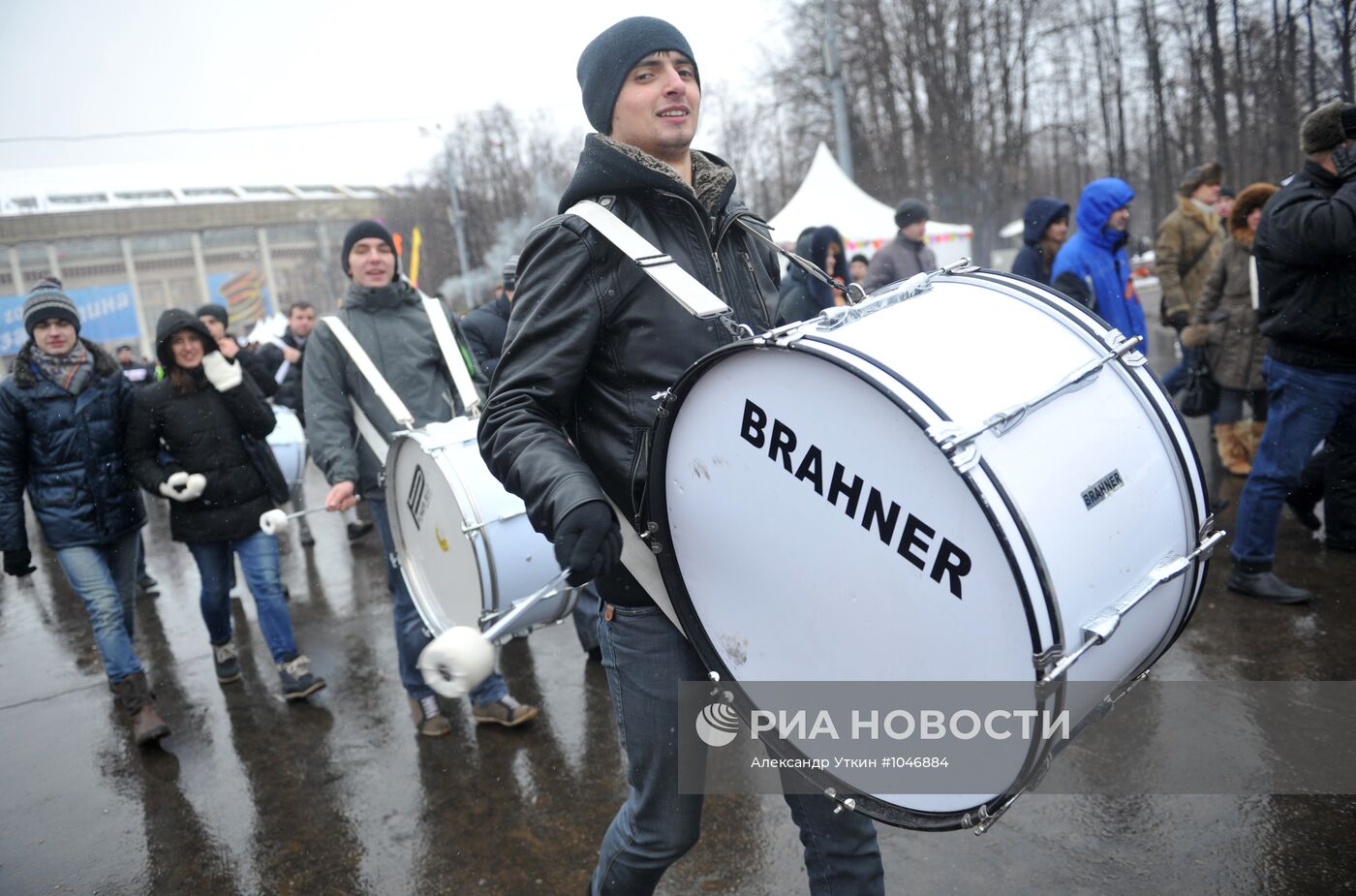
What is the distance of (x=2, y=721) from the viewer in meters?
4.78

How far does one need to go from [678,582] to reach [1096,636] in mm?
833

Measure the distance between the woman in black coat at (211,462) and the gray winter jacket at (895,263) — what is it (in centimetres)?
462

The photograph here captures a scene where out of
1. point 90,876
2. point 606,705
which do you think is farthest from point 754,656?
point 90,876

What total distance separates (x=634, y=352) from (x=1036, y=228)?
4.18 meters

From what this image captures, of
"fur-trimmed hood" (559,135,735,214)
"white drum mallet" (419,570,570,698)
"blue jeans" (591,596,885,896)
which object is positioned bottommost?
"blue jeans" (591,596,885,896)

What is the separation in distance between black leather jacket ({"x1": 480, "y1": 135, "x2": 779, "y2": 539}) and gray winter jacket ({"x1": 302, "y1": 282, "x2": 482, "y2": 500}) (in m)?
2.08

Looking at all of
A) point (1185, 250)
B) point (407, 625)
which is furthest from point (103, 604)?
point (1185, 250)

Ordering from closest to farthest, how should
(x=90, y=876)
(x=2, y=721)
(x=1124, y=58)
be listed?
(x=90, y=876), (x=2, y=721), (x=1124, y=58)

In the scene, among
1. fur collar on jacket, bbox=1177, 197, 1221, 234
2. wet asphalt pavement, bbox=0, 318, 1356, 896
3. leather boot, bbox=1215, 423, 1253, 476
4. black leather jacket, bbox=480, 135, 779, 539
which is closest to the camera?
black leather jacket, bbox=480, 135, 779, 539

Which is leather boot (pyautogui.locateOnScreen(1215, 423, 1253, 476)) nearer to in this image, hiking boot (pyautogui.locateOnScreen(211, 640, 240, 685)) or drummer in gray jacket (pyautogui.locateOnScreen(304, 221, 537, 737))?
drummer in gray jacket (pyautogui.locateOnScreen(304, 221, 537, 737))

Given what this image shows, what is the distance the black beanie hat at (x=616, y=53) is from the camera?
2.04m

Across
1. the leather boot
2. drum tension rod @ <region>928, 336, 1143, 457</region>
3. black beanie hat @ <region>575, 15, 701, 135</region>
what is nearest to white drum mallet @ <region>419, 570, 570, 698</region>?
drum tension rod @ <region>928, 336, 1143, 457</region>

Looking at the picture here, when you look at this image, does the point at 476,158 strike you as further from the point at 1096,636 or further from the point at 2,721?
the point at 1096,636

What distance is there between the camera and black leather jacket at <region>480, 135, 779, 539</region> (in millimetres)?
1935
